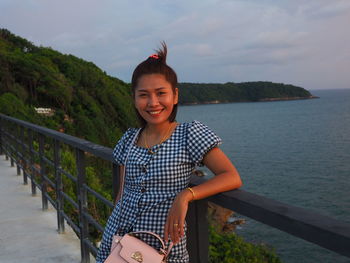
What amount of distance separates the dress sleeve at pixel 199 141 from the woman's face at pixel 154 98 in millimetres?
169

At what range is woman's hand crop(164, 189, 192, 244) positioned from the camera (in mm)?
1403

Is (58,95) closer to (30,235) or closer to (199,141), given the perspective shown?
(30,235)

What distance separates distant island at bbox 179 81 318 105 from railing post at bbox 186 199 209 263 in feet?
426

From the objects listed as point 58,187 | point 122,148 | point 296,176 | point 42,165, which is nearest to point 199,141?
point 122,148

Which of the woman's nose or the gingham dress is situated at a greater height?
the woman's nose

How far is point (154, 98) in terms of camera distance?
164cm

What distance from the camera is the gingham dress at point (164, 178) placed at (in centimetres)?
153

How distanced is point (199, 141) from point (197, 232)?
39 cm

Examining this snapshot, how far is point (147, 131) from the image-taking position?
70.7 inches

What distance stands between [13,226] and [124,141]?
3.09m

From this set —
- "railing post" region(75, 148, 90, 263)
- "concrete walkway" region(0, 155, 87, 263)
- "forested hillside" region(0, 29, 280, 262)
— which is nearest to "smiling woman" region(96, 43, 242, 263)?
"railing post" region(75, 148, 90, 263)

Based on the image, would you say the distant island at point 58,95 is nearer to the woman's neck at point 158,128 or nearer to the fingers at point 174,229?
the woman's neck at point 158,128

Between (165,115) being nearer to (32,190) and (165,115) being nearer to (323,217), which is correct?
(323,217)

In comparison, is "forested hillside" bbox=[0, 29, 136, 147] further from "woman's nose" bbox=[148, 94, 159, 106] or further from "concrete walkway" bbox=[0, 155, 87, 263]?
"woman's nose" bbox=[148, 94, 159, 106]
